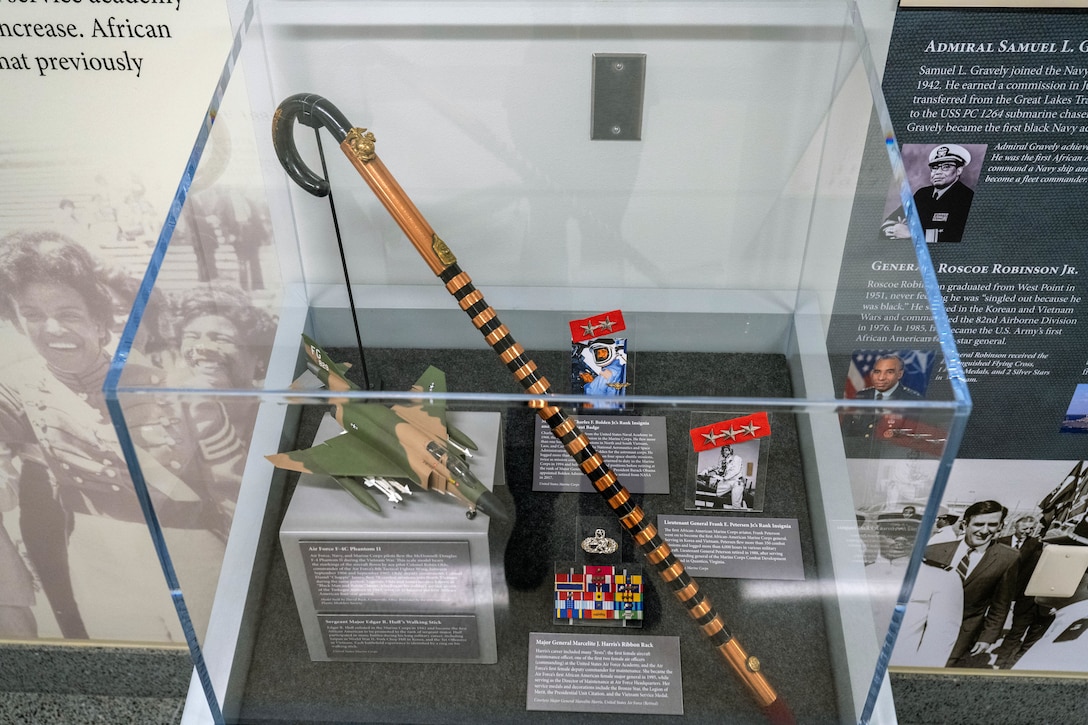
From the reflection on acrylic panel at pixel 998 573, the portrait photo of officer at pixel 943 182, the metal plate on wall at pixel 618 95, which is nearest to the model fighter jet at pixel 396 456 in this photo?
the metal plate on wall at pixel 618 95

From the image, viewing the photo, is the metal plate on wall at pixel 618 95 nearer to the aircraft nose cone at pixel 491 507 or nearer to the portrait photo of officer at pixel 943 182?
the portrait photo of officer at pixel 943 182

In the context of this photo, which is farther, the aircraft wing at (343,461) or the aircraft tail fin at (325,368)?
the aircraft tail fin at (325,368)

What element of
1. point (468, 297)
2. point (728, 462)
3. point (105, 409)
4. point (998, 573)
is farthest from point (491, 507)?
point (998, 573)

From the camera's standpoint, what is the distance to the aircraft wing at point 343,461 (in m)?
0.84

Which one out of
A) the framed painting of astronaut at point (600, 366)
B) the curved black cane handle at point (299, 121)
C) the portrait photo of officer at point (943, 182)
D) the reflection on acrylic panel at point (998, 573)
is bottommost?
the reflection on acrylic panel at point (998, 573)

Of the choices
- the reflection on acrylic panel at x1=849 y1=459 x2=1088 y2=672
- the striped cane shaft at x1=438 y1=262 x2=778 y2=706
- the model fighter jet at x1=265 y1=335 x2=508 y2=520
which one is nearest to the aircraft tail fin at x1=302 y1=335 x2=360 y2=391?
the model fighter jet at x1=265 y1=335 x2=508 y2=520

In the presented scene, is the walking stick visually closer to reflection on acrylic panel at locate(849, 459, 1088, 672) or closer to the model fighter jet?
the model fighter jet

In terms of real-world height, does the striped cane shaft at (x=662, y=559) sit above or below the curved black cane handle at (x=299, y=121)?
below

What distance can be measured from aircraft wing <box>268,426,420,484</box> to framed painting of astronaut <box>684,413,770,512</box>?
250 mm

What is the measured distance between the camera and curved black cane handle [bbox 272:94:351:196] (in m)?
1.09

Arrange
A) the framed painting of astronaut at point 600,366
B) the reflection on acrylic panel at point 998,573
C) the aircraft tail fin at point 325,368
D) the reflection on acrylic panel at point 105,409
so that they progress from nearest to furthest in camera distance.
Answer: the reflection on acrylic panel at point 105,409
the aircraft tail fin at point 325,368
the framed painting of astronaut at point 600,366
the reflection on acrylic panel at point 998,573

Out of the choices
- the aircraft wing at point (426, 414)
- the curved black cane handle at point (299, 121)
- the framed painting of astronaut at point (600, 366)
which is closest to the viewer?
the aircraft wing at point (426, 414)

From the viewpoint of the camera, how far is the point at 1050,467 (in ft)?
4.67

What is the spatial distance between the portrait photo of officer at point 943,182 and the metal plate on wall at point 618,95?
318 mm
